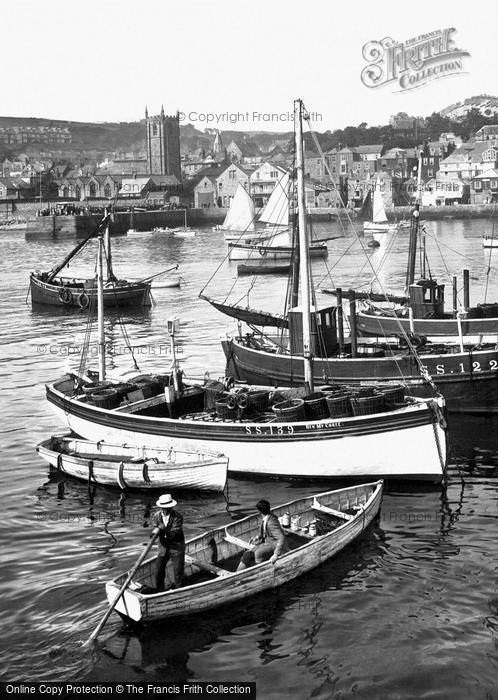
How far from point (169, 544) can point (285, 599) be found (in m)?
2.57

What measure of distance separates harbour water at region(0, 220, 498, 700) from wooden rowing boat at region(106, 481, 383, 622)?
0.33 metres

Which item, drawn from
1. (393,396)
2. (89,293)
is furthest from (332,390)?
(89,293)

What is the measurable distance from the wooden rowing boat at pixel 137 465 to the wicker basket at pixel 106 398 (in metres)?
1.54

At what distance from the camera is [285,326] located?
4006 centimetres

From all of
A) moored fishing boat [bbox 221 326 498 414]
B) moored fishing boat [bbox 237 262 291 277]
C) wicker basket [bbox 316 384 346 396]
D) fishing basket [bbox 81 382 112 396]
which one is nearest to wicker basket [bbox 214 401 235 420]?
wicker basket [bbox 316 384 346 396]

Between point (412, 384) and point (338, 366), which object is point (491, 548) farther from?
point (338, 366)

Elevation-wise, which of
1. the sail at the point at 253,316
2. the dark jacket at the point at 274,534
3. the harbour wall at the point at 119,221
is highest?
the harbour wall at the point at 119,221

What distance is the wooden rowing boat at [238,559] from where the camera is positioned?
52.2 ft

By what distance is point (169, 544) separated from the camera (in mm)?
16391

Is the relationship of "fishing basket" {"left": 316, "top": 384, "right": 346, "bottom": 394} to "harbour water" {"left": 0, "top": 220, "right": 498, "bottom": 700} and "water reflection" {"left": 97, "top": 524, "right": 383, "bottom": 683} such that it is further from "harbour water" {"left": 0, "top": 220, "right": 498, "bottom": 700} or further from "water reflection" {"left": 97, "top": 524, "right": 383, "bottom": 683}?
"water reflection" {"left": 97, "top": 524, "right": 383, "bottom": 683}

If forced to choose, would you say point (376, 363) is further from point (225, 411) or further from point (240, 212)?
point (240, 212)

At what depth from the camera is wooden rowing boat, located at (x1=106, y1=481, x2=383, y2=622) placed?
15.9 m

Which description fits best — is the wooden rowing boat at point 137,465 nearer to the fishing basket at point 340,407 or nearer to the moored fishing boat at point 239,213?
the fishing basket at point 340,407

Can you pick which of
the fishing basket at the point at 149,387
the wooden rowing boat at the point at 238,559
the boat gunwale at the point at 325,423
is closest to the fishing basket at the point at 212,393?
the fishing basket at the point at 149,387
